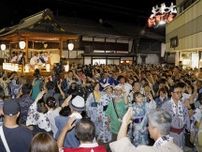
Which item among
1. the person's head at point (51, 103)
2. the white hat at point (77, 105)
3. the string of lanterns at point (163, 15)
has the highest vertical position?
the string of lanterns at point (163, 15)

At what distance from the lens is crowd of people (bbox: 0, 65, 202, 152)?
151 inches

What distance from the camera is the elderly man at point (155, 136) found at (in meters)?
3.64

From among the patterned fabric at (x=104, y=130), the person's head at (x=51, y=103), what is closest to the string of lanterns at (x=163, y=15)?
the patterned fabric at (x=104, y=130)

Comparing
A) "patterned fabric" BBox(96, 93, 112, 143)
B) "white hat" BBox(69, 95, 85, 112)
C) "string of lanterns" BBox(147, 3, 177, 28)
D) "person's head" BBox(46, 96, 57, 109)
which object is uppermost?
"string of lanterns" BBox(147, 3, 177, 28)

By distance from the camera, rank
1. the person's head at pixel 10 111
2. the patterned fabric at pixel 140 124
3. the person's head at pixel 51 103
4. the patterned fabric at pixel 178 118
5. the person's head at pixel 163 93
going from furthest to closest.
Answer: the person's head at pixel 163 93 → the patterned fabric at pixel 140 124 → the patterned fabric at pixel 178 118 → the person's head at pixel 51 103 → the person's head at pixel 10 111

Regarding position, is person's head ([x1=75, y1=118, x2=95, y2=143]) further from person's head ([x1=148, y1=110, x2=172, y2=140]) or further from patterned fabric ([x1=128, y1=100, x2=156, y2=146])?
patterned fabric ([x1=128, y1=100, x2=156, y2=146])

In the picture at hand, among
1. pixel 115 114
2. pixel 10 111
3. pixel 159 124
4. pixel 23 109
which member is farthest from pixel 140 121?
pixel 159 124

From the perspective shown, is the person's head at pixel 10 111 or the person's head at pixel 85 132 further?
the person's head at pixel 10 111

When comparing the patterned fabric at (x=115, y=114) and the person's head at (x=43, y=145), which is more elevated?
the person's head at (x=43, y=145)

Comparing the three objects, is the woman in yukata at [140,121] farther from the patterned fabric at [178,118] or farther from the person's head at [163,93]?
the person's head at [163,93]

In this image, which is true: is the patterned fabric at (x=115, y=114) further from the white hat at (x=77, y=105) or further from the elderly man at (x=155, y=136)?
the elderly man at (x=155, y=136)

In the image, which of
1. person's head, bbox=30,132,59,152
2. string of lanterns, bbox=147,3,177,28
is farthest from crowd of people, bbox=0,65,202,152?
string of lanterns, bbox=147,3,177,28

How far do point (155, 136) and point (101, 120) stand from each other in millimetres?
5042

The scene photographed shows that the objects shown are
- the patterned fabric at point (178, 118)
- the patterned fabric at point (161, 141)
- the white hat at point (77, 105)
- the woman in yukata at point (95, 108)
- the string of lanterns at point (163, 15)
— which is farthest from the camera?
the string of lanterns at point (163, 15)
